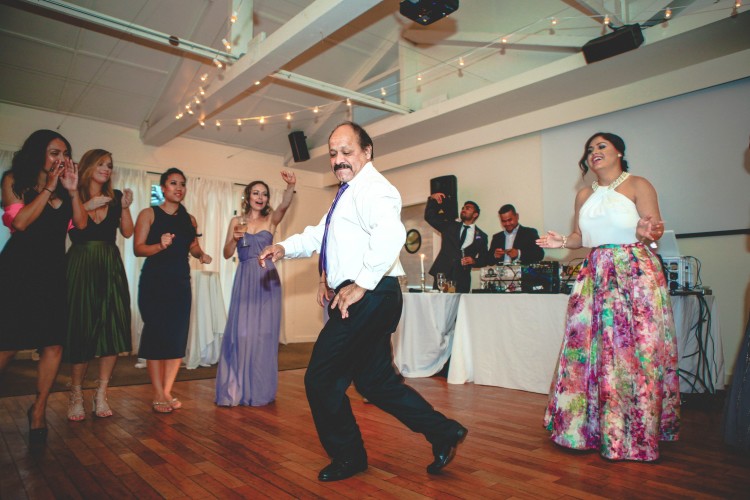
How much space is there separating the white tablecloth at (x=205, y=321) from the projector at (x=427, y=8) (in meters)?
3.76

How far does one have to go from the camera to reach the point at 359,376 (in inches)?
79.3

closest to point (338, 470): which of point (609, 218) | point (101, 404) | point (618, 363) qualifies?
point (618, 363)

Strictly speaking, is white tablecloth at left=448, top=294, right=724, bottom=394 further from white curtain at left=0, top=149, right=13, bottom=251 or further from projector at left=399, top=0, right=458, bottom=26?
white curtain at left=0, top=149, right=13, bottom=251

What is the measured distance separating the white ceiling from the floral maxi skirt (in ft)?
9.78

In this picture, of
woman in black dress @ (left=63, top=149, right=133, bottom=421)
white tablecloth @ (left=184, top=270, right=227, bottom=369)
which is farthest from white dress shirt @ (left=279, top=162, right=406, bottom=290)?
white tablecloth @ (left=184, top=270, right=227, bottom=369)

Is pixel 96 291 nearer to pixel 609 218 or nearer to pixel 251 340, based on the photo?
pixel 251 340

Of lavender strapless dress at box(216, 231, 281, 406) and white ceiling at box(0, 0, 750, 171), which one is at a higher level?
white ceiling at box(0, 0, 750, 171)

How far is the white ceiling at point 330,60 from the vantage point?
4.62 m

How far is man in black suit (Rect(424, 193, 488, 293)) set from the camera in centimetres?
533

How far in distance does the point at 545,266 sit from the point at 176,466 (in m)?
2.93

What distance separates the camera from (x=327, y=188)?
31.1 ft

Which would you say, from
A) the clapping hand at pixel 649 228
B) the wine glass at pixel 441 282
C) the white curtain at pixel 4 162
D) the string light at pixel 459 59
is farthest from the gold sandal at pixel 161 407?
the white curtain at pixel 4 162

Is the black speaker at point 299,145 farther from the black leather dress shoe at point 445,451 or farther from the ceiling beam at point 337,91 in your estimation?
the black leather dress shoe at point 445,451

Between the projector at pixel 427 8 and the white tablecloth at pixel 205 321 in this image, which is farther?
the white tablecloth at pixel 205 321
